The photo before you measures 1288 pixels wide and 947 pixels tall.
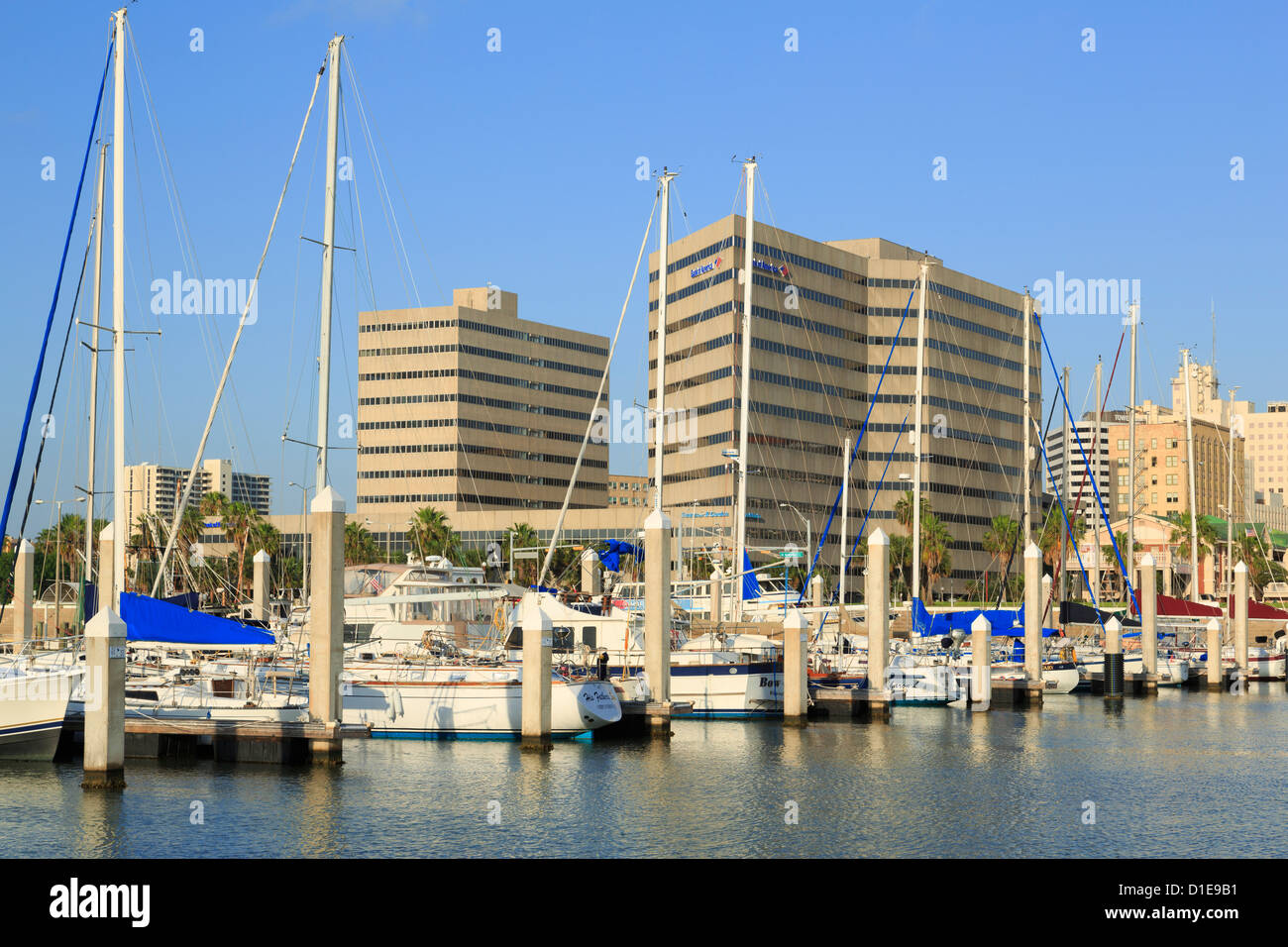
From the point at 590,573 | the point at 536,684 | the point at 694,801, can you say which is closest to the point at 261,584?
the point at 590,573

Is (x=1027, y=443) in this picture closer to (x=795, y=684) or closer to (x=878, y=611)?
(x=878, y=611)

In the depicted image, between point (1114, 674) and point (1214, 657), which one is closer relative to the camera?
point (1114, 674)

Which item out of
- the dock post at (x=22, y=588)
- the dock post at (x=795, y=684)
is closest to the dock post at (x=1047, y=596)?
the dock post at (x=795, y=684)

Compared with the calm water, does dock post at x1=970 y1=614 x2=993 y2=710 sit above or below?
above

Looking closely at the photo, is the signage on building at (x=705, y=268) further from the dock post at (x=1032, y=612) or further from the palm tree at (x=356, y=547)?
the dock post at (x=1032, y=612)

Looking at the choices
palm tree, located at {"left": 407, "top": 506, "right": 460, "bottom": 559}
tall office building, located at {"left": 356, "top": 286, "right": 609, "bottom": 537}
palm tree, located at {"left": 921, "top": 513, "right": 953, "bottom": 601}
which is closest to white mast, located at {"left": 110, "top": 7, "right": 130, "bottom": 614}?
palm tree, located at {"left": 407, "top": 506, "right": 460, "bottom": 559}

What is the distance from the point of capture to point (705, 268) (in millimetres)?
150000

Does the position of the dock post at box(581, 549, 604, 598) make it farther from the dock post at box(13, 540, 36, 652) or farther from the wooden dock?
the wooden dock

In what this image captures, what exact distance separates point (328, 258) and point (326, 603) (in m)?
11.8

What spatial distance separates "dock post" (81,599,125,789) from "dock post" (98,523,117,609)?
5.04m

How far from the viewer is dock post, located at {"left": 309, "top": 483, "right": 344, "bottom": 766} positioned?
105 feet

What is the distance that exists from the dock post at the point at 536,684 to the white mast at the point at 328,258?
7.11 meters
